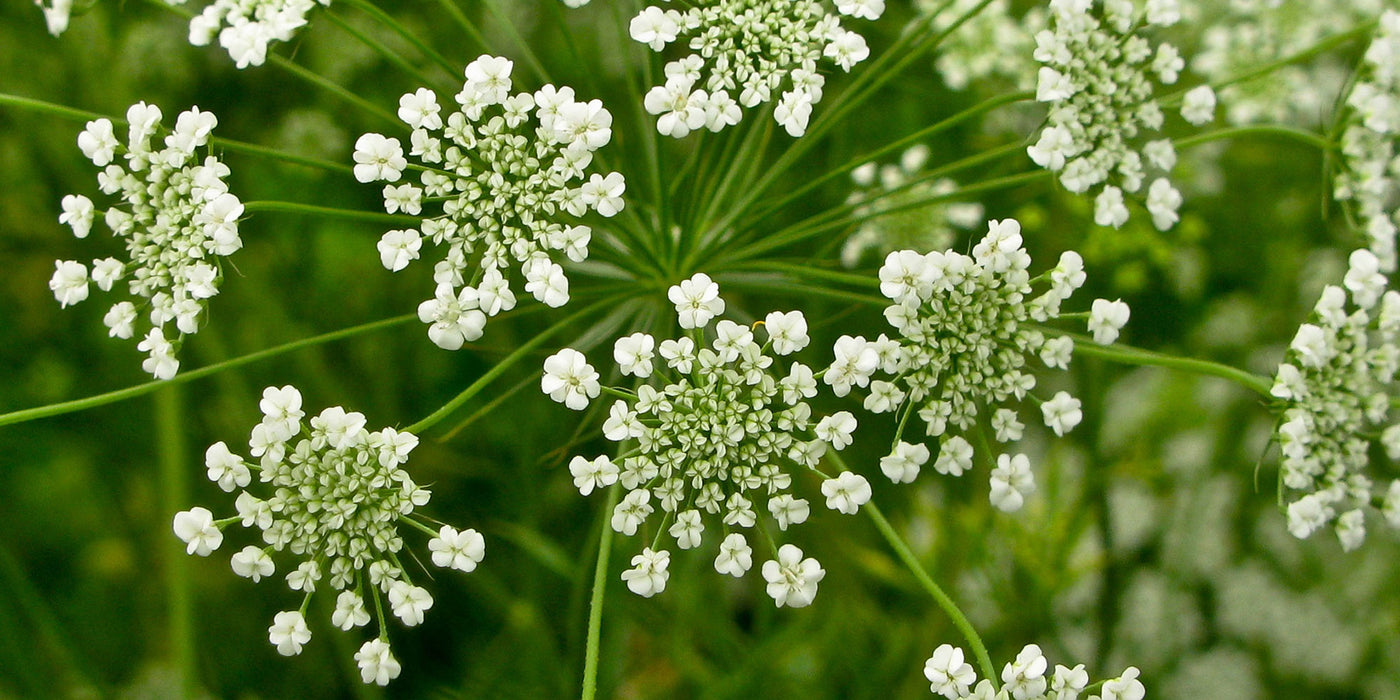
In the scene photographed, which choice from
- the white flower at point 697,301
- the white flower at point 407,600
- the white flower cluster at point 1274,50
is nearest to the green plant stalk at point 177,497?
the white flower at point 407,600

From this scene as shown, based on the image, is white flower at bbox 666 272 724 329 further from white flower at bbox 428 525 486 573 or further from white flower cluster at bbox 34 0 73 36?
white flower cluster at bbox 34 0 73 36

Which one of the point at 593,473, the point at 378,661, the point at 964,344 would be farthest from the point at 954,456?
the point at 378,661

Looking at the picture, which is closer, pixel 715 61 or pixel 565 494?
pixel 715 61

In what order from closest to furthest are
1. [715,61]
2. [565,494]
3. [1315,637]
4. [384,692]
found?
[715,61] < [384,692] < [565,494] < [1315,637]

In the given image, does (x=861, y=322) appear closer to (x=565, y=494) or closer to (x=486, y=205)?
(x=565, y=494)

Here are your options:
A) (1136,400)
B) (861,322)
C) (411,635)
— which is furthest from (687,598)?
(1136,400)

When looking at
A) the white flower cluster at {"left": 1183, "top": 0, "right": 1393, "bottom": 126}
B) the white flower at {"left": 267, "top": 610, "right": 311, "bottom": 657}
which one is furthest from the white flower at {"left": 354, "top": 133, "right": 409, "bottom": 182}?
the white flower cluster at {"left": 1183, "top": 0, "right": 1393, "bottom": 126}

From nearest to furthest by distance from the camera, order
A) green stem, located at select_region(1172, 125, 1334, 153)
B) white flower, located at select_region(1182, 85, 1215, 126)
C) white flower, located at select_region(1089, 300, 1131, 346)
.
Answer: white flower, located at select_region(1089, 300, 1131, 346), green stem, located at select_region(1172, 125, 1334, 153), white flower, located at select_region(1182, 85, 1215, 126)

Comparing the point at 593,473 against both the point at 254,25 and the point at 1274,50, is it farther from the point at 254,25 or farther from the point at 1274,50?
the point at 1274,50
